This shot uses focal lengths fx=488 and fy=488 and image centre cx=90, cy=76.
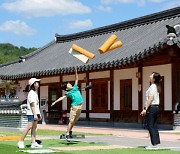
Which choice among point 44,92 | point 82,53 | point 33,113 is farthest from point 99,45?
point 33,113

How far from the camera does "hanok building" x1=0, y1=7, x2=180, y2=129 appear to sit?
1972 cm

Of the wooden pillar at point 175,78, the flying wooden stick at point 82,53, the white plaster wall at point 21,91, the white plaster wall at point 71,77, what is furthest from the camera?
the white plaster wall at point 21,91

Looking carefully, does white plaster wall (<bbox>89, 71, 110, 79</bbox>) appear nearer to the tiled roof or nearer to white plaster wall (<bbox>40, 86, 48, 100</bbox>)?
the tiled roof

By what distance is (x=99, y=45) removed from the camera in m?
26.9

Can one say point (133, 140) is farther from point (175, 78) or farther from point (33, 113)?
point (175, 78)

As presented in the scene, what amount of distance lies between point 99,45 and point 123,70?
4.43 m

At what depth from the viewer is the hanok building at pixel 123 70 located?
64.7 ft

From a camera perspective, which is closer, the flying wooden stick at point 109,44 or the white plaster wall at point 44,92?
the flying wooden stick at point 109,44

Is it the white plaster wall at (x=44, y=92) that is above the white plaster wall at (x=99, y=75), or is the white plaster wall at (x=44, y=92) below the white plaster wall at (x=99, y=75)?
below

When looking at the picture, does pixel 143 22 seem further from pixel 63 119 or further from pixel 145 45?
pixel 63 119

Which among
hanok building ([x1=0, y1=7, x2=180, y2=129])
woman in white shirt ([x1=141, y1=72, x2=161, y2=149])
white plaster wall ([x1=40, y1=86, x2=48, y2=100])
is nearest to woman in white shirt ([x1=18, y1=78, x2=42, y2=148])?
woman in white shirt ([x1=141, y1=72, x2=161, y2=149])

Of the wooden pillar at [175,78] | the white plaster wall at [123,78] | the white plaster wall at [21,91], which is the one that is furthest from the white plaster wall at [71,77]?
the wooden pillar at [175,78]

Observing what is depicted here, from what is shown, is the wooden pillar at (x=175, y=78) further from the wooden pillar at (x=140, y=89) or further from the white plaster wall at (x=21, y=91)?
the white plaster wall at (x=21, y=91)

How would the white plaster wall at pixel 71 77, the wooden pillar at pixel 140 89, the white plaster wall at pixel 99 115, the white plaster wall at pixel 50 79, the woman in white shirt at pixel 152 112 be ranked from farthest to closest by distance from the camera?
the white plaster wall at pixel 50 79, the white plaster wall at pixel 71 77, the white plaster wall at pixel 99 115, the wooden pillar at pixel 140 89, the woman in white shirt at pixel 152 112
